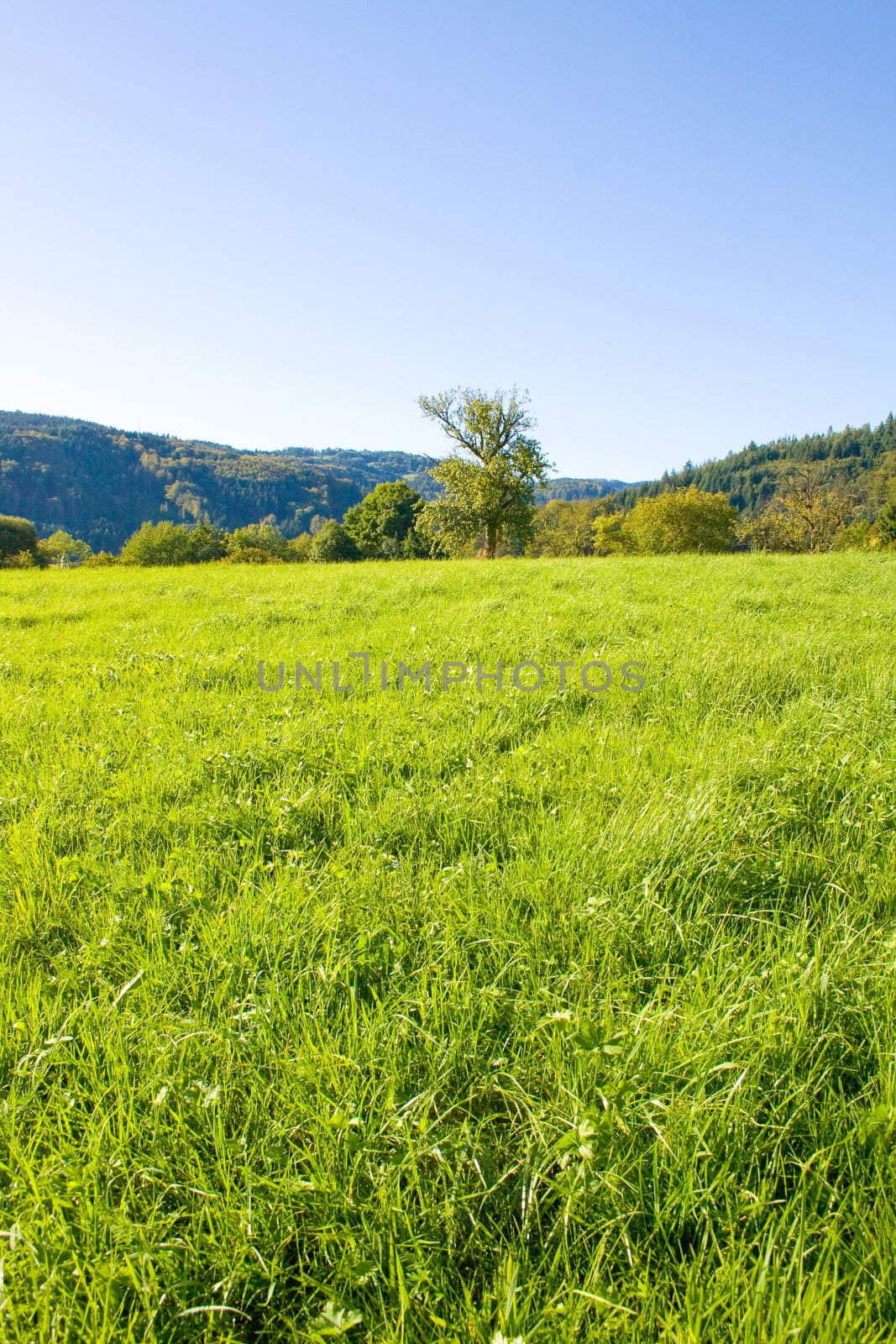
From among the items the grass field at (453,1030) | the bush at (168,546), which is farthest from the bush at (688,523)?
the grass field at (453,1030)

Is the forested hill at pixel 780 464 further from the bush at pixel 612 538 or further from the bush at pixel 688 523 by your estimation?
the bush at pixel 688 523

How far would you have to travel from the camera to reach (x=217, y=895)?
263cm

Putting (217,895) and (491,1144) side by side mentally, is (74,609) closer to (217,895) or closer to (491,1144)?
(217,895)

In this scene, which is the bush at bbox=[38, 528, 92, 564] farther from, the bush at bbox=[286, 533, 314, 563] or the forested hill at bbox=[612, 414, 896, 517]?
the forested hill at bbox=[612, 414, 896, 517]

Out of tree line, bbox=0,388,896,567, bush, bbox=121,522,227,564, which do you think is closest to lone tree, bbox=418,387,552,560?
tree line, bbox=0,388,896,567

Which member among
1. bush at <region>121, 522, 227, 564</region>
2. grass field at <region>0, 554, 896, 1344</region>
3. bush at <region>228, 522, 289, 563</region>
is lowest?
grass field at <region>0, 554, 896, 1344</region>

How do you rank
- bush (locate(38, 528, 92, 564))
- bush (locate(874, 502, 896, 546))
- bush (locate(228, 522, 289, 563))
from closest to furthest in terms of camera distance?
1. bush (locate(874, 502, 896, 546))
2. bush (locate(228, 522, 289, 563))
3. bush (locate(38, 528, 92, 564))

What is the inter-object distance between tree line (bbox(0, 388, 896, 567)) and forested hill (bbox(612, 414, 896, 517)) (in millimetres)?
40107

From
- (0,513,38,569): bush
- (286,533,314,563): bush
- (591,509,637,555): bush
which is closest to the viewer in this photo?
(0,513,38,569): bush

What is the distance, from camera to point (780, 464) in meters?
174

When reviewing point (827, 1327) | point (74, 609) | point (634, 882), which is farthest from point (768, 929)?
point (74, 609)

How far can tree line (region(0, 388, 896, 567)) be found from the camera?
37.4 m

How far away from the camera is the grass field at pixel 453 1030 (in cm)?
129

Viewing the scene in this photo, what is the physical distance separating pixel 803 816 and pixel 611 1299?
2.35m
